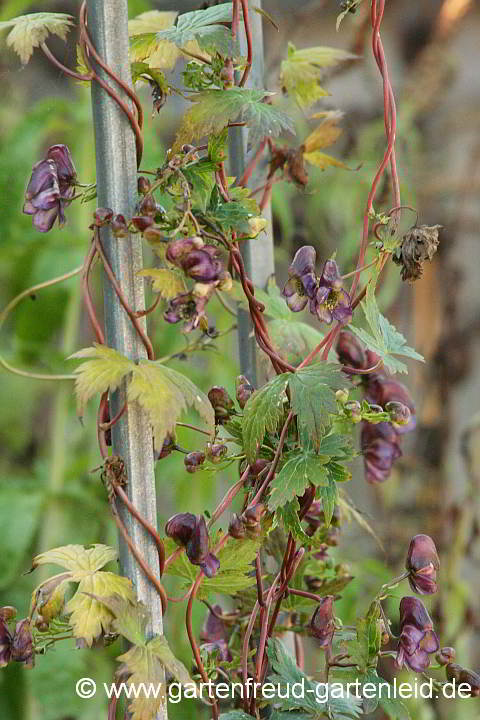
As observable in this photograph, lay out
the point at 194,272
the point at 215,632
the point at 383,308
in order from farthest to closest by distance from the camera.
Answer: the point at 383,308
the point at 215,632
the point at 194,272

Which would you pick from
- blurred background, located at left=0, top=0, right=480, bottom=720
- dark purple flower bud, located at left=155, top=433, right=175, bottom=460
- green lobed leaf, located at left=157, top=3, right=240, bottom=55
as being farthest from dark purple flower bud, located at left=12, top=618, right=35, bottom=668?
blurred background, located at left=0, top=0, right=480, bottom=720

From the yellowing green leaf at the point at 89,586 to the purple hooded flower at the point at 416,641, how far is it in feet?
0.54

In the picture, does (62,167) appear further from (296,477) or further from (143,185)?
(296,477)

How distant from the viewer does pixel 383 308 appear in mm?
1400

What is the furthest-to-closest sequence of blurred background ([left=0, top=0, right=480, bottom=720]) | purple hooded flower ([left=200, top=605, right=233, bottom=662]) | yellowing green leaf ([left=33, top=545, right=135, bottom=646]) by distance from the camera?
blurred background ([left=0, top=0, right=480, bottom=720]), purple hooded flower ([left=200, top=605, right=233, bottom=662]), yellowing green leaf ([left=33, top=545, right=135, bottom=646])

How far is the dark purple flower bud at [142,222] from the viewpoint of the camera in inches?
18.0

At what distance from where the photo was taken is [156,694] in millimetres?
448

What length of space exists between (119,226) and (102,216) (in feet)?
0.04

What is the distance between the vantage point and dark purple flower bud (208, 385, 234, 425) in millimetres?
547

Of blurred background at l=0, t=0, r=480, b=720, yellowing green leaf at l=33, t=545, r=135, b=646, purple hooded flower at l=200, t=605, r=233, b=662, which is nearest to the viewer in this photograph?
yellowing green leaf at l=33, t=545, r=135, b=646

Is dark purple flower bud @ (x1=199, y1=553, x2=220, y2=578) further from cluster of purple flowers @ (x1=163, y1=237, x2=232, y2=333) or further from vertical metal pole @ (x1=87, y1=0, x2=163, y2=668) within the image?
cluster of purple flowers @ (x1=163, y1=237, x2=232, y2=333)

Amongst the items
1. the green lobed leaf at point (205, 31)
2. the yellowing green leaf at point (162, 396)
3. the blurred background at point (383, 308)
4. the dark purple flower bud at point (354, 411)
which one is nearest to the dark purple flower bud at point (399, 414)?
the dark purple flower bud at point (354, 411)

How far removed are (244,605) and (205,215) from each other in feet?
0.93

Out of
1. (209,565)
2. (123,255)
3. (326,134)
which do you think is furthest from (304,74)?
(209,565)
